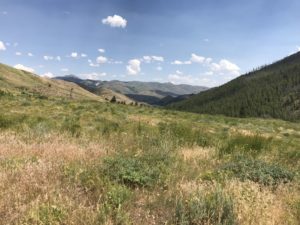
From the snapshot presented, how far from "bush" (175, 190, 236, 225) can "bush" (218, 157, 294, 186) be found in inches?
70.0

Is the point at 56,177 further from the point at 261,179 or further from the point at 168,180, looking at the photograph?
the point at 261,179

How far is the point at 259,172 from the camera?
21.8 feet

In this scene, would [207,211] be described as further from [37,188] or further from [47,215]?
[37,188]

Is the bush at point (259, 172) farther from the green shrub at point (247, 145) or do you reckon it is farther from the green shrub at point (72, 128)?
the green shrub at point (72, 128)

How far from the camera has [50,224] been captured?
13.4 feet

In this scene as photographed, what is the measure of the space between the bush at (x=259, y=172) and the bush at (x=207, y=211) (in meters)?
1.78

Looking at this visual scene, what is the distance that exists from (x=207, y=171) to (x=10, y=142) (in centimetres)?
416

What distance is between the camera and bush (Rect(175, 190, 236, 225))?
14.2ft

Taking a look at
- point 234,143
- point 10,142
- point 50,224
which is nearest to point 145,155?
point 10,142

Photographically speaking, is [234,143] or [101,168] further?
[234,143]

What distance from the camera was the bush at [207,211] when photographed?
4.33 meters

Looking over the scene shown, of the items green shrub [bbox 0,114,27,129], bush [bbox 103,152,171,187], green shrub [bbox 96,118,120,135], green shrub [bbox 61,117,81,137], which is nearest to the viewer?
bush [bbox 103,152,171,187]

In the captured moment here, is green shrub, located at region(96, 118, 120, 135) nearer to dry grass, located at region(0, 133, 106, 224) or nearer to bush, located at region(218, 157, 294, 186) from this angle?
dry grass, located at region(0, 133, 106, 224)

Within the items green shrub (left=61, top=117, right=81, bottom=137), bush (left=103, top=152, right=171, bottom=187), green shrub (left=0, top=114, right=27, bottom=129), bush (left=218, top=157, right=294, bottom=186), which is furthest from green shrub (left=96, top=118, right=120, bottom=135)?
bush (left=218, top=157, right=294, bottom=186)
